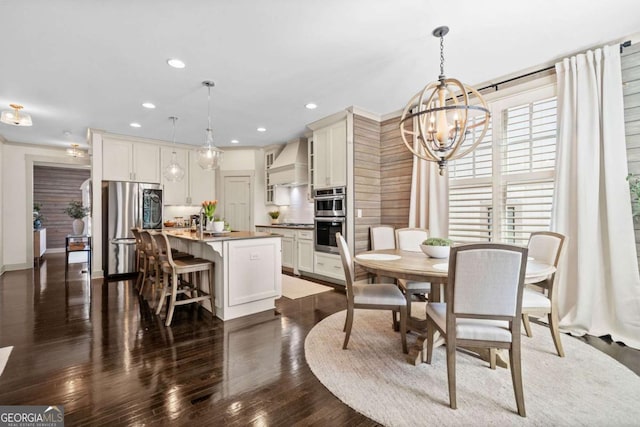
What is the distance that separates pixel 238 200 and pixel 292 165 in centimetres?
170

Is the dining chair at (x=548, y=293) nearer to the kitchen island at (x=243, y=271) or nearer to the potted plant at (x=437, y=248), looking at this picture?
the potted plant at (x=437, y=248)

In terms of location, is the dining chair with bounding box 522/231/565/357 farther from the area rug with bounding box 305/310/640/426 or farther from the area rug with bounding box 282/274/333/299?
the area rug with bounding box 282/274/333/299

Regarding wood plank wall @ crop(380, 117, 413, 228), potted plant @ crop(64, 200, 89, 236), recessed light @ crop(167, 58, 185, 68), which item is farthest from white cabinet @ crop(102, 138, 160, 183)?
wood plank wall @ crop(380, 117, 413, 228)

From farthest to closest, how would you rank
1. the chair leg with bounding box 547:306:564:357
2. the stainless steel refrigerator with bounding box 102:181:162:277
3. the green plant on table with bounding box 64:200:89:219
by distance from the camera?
the green plant on table with bounding box 64:200:89:219 < the stainless steel refrigerator with bounding box 102:181:162:277 < the chair leg with bounding box 547:306:564:357

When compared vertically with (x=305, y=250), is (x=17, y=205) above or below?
above

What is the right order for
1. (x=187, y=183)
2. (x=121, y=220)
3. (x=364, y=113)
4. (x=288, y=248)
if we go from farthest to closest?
1. (x=187, y=183)
2. (x=288, y=248)
3. (x=121, y=220)
4. (x=364, y=113)

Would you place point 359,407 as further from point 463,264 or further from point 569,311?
point 569,311

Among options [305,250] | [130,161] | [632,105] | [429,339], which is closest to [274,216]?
[305,250]

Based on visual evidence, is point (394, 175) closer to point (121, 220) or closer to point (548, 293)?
point (548, 293)

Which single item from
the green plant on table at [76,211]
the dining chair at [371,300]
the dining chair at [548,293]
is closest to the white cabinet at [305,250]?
the dining chair at [371,300]

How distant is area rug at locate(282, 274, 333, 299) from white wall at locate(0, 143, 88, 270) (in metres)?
5.62

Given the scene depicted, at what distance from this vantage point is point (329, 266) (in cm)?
469

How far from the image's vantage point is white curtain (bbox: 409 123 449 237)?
3.76 meters

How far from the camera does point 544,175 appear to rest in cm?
308
